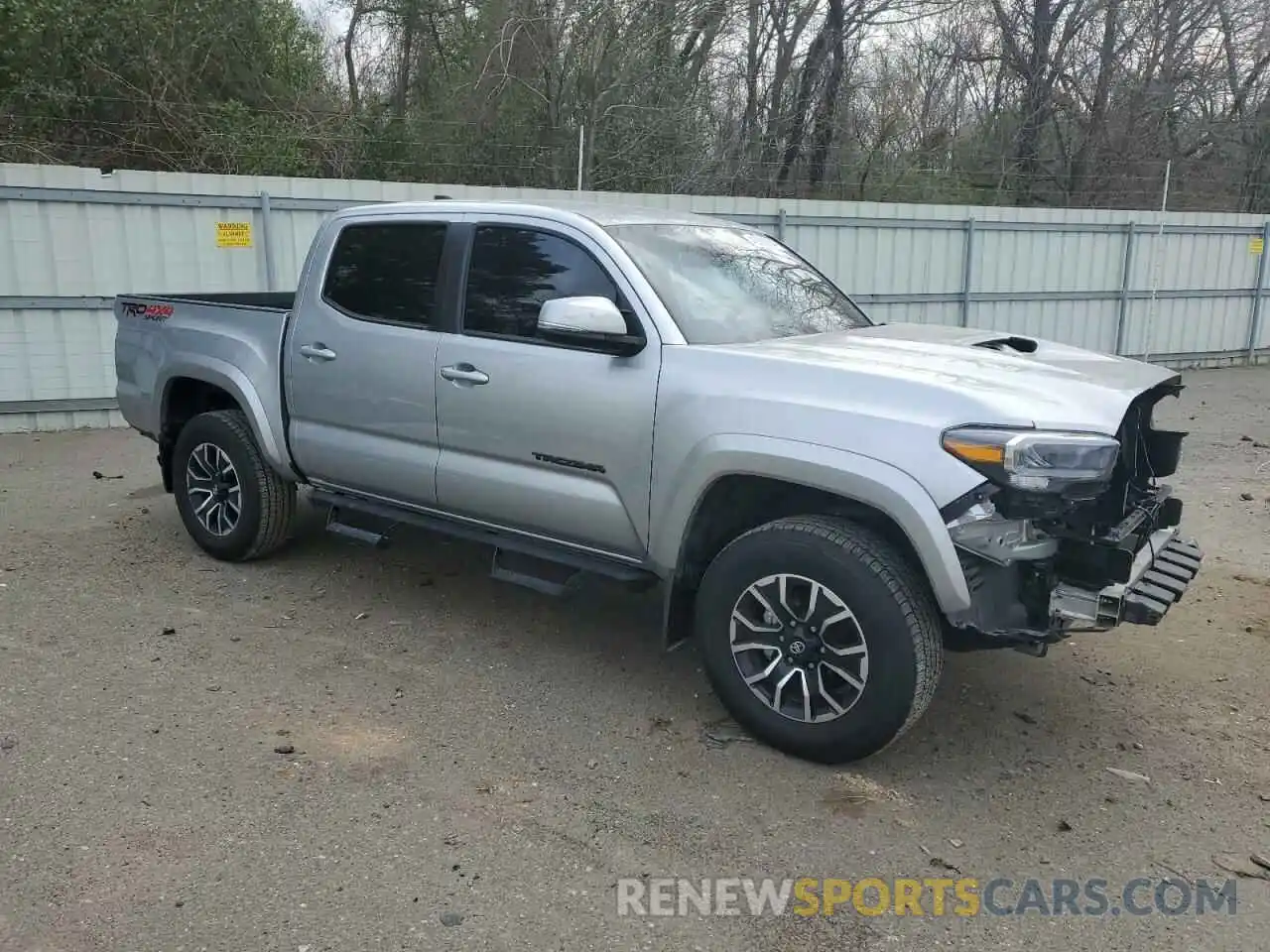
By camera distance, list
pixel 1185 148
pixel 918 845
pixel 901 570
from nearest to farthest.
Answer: pixel 918 845
pixel 901 570
pixel 1185 148

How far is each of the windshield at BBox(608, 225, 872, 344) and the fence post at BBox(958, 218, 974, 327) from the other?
899cm

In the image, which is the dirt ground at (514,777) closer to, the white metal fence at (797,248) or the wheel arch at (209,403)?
the wheel arch at (209,403)

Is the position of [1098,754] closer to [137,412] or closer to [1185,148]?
[137,412]

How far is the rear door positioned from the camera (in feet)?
15.5

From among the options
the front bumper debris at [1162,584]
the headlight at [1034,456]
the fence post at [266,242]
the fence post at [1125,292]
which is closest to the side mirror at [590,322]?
the headlight at [1034,456]

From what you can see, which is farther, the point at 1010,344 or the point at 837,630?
the point at 1010,344

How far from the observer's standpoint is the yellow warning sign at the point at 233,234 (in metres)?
9.80

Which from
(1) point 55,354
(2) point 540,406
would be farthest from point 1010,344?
(1) point 55,354

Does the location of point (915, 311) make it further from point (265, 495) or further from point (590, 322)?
point (590, 322)

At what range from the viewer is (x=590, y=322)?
3883 mm

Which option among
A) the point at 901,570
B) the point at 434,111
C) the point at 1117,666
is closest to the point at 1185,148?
the point at 434,111

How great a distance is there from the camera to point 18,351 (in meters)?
9.29

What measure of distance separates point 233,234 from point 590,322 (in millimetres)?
7161

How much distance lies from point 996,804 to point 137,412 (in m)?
5.06
